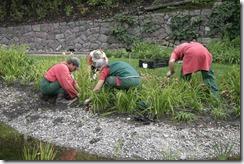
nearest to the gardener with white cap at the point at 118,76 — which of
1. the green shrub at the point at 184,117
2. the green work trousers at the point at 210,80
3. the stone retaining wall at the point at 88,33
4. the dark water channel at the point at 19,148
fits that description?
the green shrub at the point at 184,117

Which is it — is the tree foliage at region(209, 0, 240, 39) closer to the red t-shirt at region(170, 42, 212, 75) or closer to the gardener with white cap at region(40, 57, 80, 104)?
the red t-shirt at region(170, 42, 212, 75)

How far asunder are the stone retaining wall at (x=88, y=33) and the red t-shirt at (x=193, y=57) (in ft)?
15.0

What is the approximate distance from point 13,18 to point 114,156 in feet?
28.5

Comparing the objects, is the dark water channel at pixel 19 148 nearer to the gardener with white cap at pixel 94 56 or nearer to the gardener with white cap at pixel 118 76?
the gardener with white cap at pixel 118 76

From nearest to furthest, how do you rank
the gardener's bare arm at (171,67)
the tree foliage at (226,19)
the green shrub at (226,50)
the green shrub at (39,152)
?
the green shrub at (39,152), the gardener's bare arm at (171,67), the green shrub at (226,50), the tree foliage at (226,19)

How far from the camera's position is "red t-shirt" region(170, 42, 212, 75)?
23.4ft

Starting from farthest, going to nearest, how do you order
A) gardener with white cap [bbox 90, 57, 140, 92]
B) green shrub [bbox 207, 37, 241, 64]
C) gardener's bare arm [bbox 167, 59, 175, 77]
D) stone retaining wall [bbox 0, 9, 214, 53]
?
1. stone retaining wall [bbox 0, 9, 214, 53]
2. green shrub [bbox 207, 37, 241, 64]
3. gardener's bare arm [bbox 167, 59, 175, 77]
4. gardener with white cap [bbox 90, 57, 140, 92]

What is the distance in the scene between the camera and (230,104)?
6.92 meters

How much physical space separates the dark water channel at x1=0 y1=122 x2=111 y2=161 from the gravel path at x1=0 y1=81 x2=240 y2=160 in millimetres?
120

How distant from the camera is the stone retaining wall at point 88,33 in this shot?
40.0 feet

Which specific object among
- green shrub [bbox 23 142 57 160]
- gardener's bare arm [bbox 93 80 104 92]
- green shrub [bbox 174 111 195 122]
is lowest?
green shrub [bbox 23 142 57 160]

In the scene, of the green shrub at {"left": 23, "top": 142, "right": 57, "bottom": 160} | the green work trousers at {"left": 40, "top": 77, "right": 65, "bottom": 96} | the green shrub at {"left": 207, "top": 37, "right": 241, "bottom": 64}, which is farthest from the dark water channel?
the green shrub at {"left": 207, "top": 37, "right": 241, "bottom": 64}

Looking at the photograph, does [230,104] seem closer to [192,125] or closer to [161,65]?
[192,125]

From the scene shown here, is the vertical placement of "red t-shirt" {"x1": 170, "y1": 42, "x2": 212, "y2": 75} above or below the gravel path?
above
